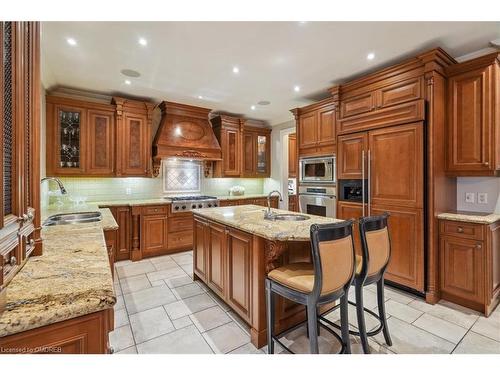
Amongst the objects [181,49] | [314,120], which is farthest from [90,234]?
[314,120]

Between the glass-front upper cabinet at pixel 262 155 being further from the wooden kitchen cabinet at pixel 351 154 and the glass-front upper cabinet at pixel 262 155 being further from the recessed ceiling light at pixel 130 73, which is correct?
the recessed ceiling light at pixel 130 73

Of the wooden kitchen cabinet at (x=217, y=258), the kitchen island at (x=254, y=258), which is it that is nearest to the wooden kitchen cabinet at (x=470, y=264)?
the kitchen island at (x=254, y=258)

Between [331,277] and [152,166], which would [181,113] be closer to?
[152,166]

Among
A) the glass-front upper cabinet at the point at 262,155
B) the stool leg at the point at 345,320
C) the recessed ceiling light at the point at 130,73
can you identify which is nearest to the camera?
the stool leg at the point at 345,320

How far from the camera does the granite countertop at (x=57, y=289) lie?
0.78 m

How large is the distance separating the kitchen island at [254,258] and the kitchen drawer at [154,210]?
5.99 feet

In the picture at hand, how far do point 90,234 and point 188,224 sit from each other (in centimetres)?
263

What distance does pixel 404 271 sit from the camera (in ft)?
9.11

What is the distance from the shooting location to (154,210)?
4094 mm

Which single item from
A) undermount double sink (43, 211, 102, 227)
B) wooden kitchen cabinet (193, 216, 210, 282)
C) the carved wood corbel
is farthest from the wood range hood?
the carved wood corbel

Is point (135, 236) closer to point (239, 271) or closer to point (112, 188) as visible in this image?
point (112, 188)

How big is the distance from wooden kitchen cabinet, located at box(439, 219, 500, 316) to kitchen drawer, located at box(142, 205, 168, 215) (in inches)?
151

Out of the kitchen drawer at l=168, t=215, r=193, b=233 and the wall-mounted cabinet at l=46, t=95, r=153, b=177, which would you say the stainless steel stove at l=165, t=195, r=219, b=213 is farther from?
the wall-mounted cabinet at l=46, t=95, r=153, b=177

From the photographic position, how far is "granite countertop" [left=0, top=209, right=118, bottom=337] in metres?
0.78
